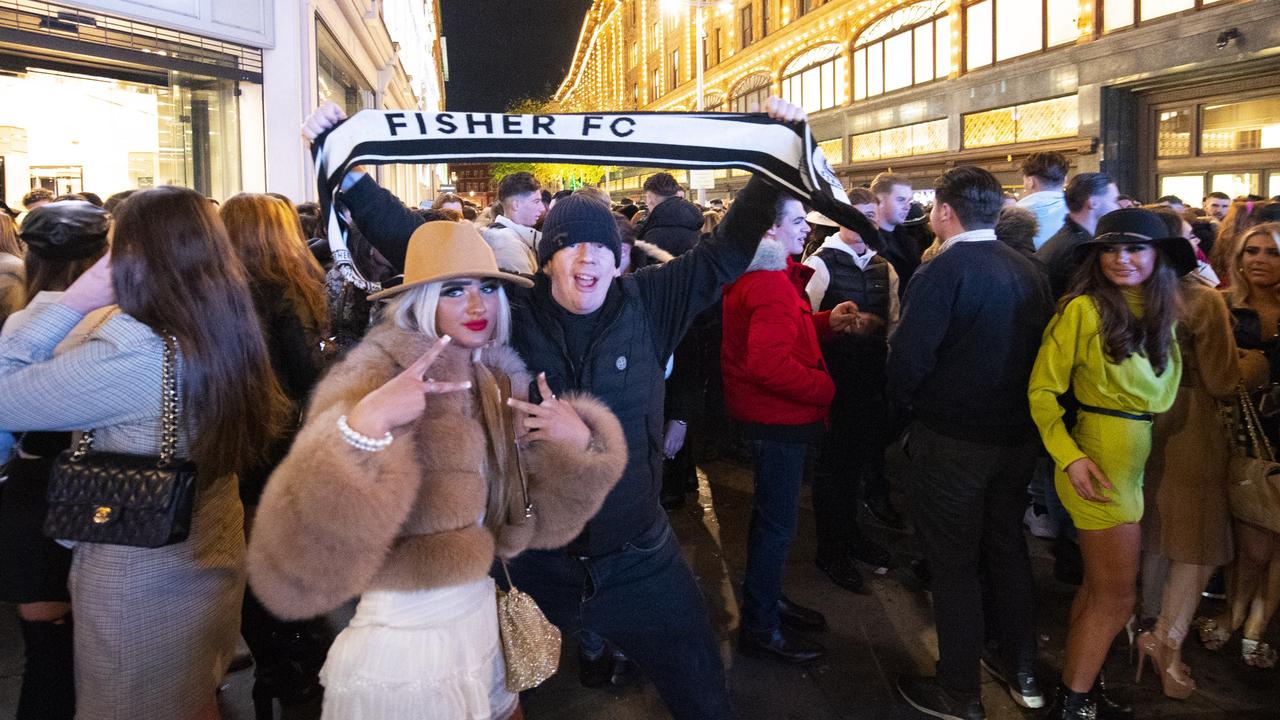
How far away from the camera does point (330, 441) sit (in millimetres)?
1900

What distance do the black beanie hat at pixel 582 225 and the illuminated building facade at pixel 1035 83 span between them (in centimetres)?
1549

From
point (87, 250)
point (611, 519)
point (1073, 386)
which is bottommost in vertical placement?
point (611, 519)

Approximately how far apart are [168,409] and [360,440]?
948 millimetres

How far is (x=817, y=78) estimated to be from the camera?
98.3ft

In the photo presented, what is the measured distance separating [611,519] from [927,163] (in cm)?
2279

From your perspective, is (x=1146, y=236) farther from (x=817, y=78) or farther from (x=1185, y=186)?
(x=817, y=78)

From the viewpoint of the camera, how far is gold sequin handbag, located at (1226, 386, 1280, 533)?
362 centimetres

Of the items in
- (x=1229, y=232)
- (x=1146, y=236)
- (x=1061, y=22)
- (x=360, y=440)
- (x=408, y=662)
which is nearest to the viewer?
(x=360, y=440)

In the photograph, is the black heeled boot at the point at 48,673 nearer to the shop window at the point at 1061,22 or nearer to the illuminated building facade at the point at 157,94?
the illuminated building facade at the point at 157,94

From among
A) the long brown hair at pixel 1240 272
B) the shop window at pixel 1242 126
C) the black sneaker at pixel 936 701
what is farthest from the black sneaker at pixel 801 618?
the shop window at pixel 1242 126

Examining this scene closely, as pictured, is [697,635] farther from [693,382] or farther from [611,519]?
[693,382]

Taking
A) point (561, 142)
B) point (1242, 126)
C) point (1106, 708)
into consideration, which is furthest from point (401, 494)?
point (1242, 126)

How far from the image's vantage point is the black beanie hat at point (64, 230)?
280 centimetres

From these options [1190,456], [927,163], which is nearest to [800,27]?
[927,163]
